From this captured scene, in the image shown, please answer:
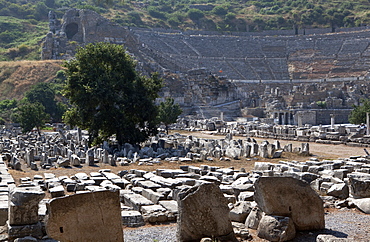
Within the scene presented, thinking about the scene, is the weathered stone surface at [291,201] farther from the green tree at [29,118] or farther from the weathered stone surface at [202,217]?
the green tree at [29,118]

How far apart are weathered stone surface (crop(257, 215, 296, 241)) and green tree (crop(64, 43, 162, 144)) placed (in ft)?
49.7

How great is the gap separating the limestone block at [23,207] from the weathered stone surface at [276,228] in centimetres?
365

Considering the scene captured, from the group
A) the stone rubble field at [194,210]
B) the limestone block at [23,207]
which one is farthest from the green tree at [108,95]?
the limestone block at [23,207]

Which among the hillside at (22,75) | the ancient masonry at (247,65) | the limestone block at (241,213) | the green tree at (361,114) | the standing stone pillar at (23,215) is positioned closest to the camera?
the standing stone pillar at (23,215)

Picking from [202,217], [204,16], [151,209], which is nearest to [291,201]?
[202,217]

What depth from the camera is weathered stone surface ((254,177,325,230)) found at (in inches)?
287

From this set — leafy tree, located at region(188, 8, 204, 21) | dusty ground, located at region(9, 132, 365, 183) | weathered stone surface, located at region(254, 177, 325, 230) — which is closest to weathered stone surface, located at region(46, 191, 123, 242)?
weathered stone surface, located at region(254, 177, 325, 230)

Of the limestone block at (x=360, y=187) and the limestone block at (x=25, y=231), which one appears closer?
the limestone block at (x=25, y=231)

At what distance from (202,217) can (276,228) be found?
48.6 inches

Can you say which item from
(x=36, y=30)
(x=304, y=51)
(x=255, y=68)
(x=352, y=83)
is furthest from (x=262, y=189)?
(x=36, y=30)

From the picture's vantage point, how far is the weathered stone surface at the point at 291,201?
7285 millimetres

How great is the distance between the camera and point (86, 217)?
248 inches

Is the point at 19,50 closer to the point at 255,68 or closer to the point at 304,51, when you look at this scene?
the point at 255,68

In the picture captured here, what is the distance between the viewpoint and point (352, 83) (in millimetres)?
59719
